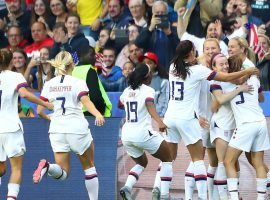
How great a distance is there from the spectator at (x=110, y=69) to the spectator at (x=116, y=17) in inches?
34.4

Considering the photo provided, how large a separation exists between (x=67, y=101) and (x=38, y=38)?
5279 mm

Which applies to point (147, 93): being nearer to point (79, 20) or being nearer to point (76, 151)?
point (76, 151)

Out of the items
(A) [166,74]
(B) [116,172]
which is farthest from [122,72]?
(B) [116,172]

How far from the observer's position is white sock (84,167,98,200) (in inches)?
664

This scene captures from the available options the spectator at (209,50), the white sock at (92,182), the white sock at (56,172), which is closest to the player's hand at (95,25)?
the spectator at (209,50)

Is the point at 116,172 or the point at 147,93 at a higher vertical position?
the point at 147,93

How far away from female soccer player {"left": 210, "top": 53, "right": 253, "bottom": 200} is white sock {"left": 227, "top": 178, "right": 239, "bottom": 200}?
0.38 m

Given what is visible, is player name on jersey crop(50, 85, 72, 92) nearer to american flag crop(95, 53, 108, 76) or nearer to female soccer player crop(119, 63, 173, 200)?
female soccer player crop(119, 63, 173, 200)

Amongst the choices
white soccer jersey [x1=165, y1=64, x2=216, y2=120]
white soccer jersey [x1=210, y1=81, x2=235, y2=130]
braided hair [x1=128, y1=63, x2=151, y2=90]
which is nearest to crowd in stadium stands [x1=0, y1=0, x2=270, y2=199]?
braided hair [x1=128, y1=63, x2=151, y2=90]

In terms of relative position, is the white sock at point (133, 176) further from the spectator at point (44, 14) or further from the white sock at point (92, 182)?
the spectator at point (44, 14)

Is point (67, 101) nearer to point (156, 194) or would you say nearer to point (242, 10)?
point (156, 194)

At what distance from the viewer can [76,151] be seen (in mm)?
16578

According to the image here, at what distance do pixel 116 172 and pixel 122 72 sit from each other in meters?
2.35

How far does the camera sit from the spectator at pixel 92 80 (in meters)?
17.6
